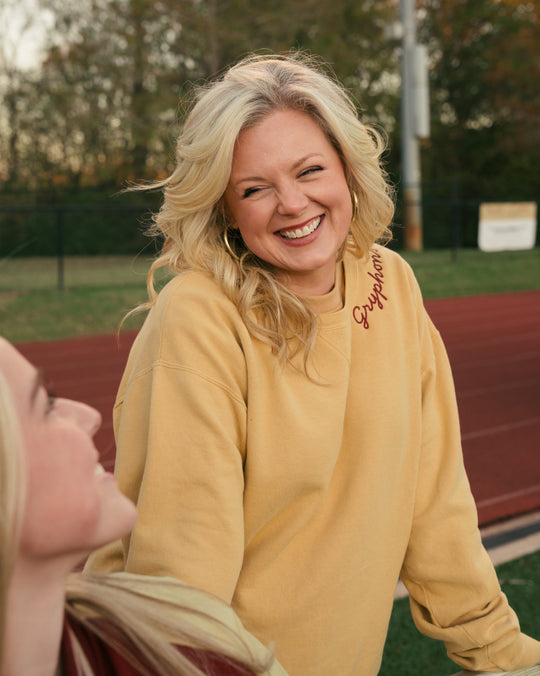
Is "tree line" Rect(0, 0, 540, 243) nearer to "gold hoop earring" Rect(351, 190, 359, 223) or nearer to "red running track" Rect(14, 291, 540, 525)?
"red running track" Rect(14, 291, 540, 525)

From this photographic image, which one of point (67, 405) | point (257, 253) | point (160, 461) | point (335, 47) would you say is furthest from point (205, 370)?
point (335, 47)

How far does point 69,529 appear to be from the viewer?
91cm

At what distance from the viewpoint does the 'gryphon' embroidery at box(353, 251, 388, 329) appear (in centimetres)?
195

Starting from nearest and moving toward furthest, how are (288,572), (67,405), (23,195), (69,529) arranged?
(69,529) → (67,405) → (288,572) → (23,195)

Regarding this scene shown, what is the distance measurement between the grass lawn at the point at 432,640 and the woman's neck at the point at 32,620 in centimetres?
206

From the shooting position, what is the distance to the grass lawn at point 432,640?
279 cm

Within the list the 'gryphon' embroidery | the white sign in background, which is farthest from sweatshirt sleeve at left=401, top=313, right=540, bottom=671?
the white sign in background

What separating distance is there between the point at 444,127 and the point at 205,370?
3261cm

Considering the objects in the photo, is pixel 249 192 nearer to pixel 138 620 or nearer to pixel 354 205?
pixel 354 205

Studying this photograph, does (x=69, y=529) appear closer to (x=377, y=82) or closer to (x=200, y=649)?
(x=200, y=649)

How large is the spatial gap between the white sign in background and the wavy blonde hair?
15.2 m

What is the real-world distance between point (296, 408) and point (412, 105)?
18.7 meters

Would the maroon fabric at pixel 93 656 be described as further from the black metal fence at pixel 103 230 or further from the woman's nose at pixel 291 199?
the black metal fence at pixel 103 230

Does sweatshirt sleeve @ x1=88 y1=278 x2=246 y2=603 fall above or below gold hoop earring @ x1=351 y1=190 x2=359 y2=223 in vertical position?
below
